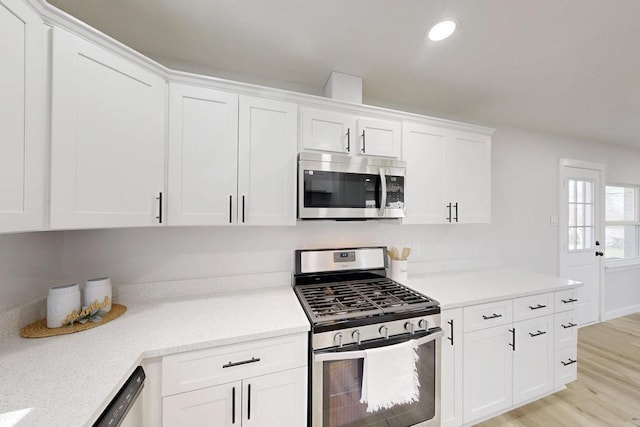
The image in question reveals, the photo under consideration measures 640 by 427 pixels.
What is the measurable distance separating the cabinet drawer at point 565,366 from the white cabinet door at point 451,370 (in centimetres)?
107

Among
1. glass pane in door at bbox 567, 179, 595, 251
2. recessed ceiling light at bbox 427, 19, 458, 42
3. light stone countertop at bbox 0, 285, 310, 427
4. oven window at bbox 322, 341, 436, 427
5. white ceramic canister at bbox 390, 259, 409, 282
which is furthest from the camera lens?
glass pane in door at bbox 567, 179, 595, 251

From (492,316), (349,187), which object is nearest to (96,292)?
(349,187)

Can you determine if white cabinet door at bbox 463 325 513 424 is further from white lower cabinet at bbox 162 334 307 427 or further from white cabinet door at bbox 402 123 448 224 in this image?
white lower cabinet at bbox 162 334 307 427

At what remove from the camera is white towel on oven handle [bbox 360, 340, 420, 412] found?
1324 millimetres

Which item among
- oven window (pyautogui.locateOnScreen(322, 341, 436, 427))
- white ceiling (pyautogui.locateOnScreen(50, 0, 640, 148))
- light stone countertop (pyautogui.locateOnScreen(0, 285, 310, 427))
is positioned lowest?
oven window (pyautogui.locateOnScreen(322, 341, 436, 427))

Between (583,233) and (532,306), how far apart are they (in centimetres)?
247

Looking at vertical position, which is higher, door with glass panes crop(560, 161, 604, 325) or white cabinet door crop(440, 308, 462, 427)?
door with glass panes crop(560, 161, 604, 325)

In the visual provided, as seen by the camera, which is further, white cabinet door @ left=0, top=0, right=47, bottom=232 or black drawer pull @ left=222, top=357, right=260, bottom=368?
black drawer pull @ left=222, top=357, right=260, bottom=368

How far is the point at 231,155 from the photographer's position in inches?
58.5

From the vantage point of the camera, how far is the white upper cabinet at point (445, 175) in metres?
1.94

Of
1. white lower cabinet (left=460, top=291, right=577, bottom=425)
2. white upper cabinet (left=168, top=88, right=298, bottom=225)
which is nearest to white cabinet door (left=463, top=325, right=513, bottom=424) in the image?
white lower cabinet (left=460, top=291, right=577, bottom=425)

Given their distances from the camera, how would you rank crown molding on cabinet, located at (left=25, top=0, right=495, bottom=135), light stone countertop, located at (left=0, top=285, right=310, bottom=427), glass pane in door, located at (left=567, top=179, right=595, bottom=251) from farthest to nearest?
glass pane in door, located at (left=567, top=179, right=595, bottom=251) < crown molding on cabinet, located at (left=25, top=0, right=495, bottom=135) < light stone countertop, located at (left=0, top=285, right=310, bottom=427)

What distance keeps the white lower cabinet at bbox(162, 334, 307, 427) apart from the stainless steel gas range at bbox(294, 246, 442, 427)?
10cm

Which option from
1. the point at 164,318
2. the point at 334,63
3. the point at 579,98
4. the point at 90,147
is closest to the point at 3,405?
the point at 164,318
